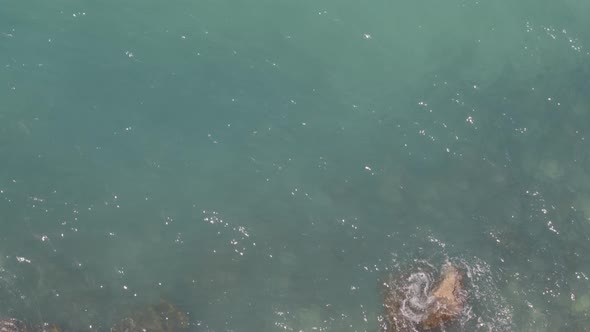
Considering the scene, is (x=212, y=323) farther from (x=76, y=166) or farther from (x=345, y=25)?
(x=345, y=25)

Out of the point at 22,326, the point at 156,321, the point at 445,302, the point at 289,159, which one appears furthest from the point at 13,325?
the point at 445,302

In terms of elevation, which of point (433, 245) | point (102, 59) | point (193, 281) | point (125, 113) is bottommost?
point (433, 245)

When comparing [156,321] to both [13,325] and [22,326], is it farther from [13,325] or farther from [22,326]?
[13,325]

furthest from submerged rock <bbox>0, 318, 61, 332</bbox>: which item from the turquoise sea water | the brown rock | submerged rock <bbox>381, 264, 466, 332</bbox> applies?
the brown rock

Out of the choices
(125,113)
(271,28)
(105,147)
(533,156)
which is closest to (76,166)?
(105,147)

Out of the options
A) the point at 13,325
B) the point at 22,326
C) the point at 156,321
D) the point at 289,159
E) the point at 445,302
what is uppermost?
the point at 289,159

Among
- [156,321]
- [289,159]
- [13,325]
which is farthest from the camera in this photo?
[289,159]

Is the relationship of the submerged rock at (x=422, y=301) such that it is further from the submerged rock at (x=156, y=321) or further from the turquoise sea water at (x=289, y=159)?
the submerged rock at (x=156, y=321)
